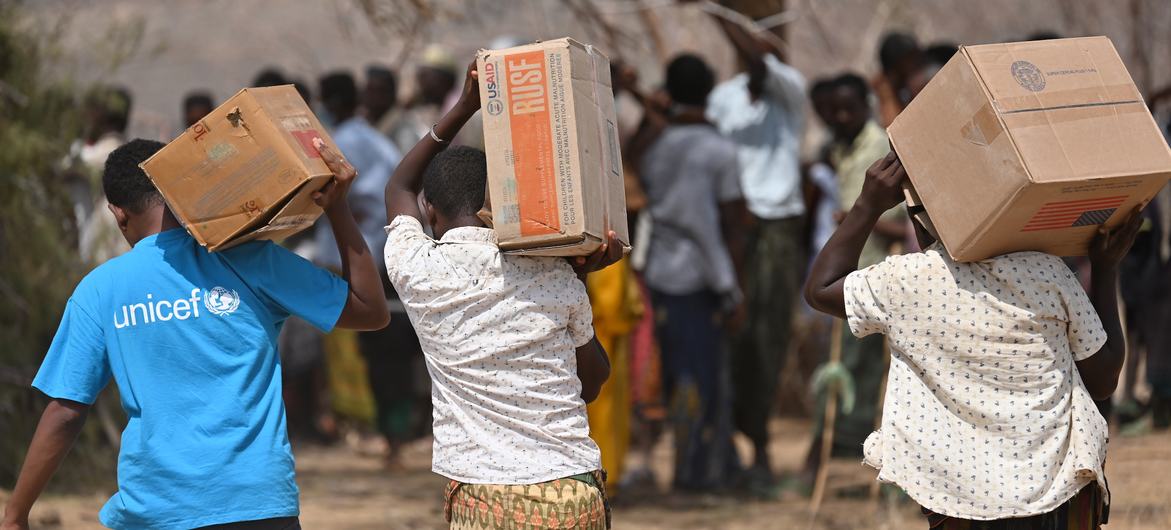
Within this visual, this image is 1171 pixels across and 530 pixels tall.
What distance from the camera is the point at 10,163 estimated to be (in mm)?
6340

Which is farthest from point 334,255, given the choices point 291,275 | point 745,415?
point 291,275

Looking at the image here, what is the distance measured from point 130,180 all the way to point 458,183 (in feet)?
2.49

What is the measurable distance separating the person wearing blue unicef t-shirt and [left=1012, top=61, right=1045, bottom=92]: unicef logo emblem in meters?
1.48

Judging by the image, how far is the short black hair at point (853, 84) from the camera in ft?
21.4

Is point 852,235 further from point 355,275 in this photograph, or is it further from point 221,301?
point 221,301

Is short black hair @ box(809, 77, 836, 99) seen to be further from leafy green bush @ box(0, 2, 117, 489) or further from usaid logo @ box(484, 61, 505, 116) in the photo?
usaid logo @ box(484, 61, 505, 116)

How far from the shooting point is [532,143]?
3088 millimetres

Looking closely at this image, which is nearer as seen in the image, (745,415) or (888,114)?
(888,114)

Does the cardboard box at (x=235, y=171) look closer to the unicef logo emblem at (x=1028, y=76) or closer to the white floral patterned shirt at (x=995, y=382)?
the white floral patterned shirt at (x=995, y=382)

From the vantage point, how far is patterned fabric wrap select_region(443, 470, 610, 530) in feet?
10.5

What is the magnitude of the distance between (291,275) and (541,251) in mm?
616

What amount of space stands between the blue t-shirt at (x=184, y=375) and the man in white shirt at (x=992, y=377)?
1334mm

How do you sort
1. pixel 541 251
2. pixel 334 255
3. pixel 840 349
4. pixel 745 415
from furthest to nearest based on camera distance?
pixel 334 255 < pixel 745 415 < pixel 840 349 < pixel 541 251

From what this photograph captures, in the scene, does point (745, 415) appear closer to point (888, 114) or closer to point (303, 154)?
point (888, 114)
